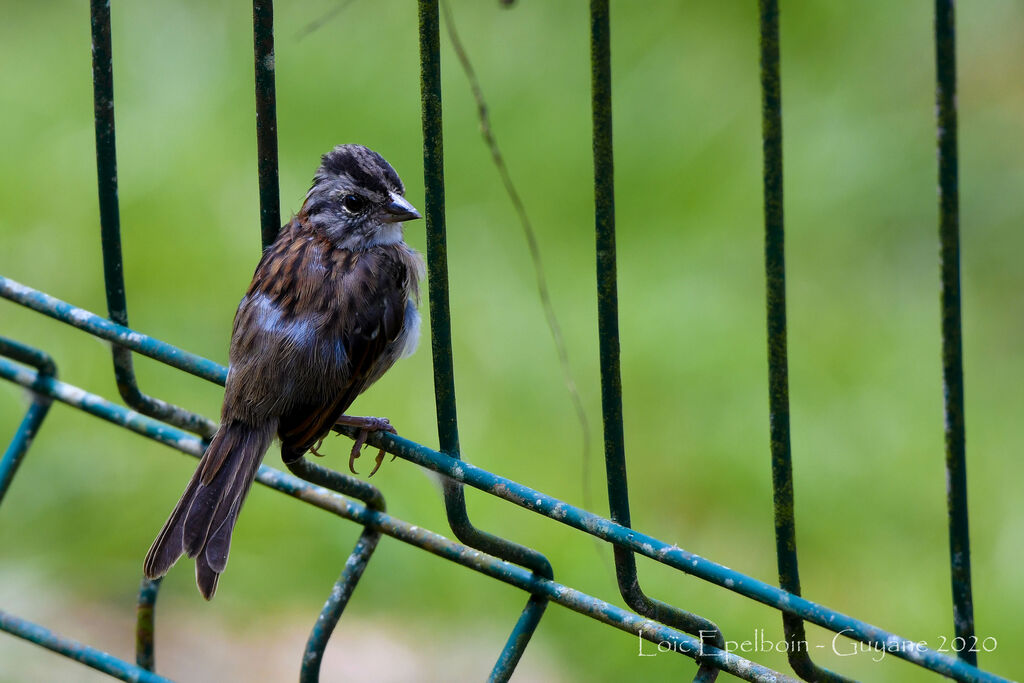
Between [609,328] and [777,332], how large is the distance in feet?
0.97

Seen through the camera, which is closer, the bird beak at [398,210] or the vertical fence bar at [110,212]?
the vertical fence bar at [110,212]

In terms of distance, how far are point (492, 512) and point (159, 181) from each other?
257 centimetres

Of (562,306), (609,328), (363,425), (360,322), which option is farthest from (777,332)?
(562,306)

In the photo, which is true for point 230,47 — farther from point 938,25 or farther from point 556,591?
point 938,25

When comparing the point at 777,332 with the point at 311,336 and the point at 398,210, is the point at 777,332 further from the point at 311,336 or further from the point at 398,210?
the point at 398,210

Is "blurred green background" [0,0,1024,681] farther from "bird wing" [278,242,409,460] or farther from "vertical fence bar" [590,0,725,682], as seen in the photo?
"vertical fence bar" [590,0,725,682]

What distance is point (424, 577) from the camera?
450 centimetres

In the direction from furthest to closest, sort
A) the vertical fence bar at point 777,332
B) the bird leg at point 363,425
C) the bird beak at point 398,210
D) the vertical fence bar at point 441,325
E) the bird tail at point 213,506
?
the bird beak at point 398,210, the bird leg at point 363,425, the bird tail at point 213,506, the vertical fence bar at point 441,325, the vertical fence bar at point 777,332

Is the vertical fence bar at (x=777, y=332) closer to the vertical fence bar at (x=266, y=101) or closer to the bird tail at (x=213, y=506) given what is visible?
the vertical fence bar at (x=266, y=101)

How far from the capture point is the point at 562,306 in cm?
547

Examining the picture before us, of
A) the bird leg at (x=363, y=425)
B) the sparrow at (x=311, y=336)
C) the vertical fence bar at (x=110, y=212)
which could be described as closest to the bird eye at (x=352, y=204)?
the sparrow at (x=311, y=336)

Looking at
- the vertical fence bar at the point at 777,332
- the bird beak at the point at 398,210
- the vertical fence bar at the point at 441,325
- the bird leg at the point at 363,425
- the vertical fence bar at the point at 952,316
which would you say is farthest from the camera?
the bird beak at the point at 398,210

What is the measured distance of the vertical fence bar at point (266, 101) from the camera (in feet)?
8.04

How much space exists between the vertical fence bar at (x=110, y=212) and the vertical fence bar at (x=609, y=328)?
98 centimetres
